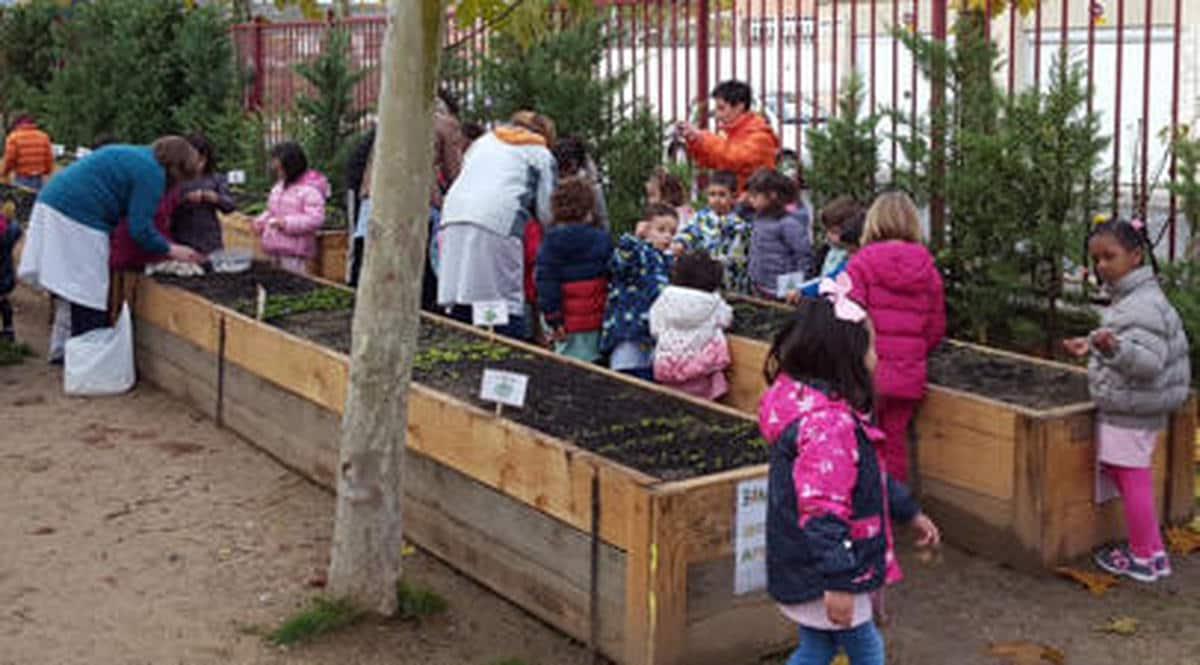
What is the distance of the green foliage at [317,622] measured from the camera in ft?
17.1

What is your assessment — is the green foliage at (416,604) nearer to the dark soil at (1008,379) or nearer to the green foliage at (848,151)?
the dark soil at (1008,379)

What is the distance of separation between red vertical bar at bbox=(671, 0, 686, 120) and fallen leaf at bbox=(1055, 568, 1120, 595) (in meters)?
5.92

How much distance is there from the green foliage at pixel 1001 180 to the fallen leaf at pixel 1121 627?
2.81m

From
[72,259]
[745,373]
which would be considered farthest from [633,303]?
[72,259]

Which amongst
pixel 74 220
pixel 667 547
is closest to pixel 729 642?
pixel 667 547

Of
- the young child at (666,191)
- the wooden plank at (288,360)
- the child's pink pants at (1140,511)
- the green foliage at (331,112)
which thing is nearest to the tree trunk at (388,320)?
the wooden plank at (288,360)

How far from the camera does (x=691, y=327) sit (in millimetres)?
7215

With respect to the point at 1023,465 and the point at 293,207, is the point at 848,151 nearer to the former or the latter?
the point at 1023,465

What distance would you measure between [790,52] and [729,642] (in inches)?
285

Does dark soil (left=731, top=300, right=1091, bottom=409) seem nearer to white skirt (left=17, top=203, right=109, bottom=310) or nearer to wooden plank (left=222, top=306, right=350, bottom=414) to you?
wooden plank (left=222, top=306, right=350, bottom=414)

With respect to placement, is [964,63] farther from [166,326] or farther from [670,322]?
[166,326]

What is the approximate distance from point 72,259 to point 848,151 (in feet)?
15.4

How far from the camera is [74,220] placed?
29.7 feet

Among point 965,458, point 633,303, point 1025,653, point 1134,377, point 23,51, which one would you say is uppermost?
point 23,51
